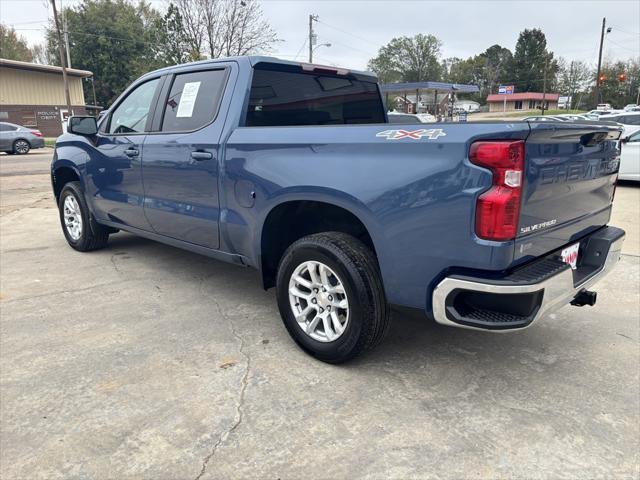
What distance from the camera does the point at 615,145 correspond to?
3.18 m

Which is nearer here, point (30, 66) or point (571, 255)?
point (571, 255)

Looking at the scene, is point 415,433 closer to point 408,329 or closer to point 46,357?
point 408,329

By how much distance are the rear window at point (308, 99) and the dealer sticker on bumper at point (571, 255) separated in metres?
2.10

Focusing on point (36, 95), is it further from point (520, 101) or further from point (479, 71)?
point (479, 71)

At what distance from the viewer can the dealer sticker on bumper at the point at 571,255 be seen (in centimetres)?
280

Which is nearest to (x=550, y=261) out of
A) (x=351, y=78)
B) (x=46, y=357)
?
(x=351, y=78)

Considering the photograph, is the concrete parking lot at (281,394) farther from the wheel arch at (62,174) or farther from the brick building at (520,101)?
the brick building at (520,101)

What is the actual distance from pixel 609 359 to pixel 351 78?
9.54 feet

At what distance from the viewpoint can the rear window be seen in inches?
144

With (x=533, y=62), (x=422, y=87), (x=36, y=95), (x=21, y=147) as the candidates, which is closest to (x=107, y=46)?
(x=36, y=95)

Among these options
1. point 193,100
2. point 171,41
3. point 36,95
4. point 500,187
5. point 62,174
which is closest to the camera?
point 500,187

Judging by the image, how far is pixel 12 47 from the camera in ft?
198

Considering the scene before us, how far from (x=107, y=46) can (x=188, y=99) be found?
51559 millimetres

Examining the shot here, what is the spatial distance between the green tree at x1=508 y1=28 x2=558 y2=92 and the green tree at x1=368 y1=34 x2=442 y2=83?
16851mm
